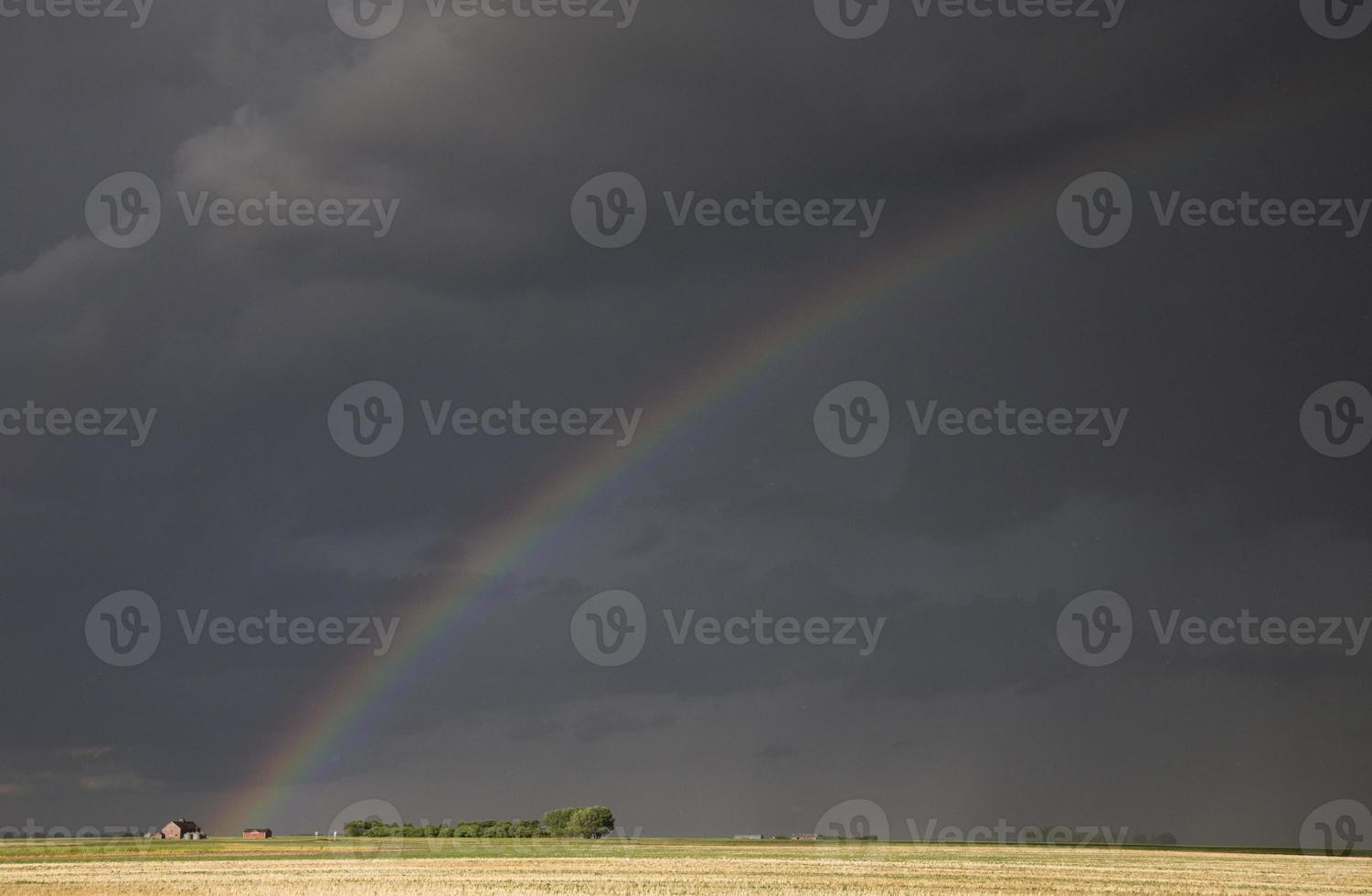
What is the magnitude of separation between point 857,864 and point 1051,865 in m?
10.8

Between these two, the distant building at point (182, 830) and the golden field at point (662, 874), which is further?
the distant building at point (182, 830)

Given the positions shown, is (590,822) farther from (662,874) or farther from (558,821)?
(662,874)

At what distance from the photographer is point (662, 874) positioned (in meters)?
59.4

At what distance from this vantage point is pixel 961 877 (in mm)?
56469

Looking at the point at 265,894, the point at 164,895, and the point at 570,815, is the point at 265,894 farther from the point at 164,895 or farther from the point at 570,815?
the point at 570,815

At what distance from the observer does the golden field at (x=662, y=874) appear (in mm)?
52188

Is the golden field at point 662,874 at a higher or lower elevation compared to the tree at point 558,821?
lower

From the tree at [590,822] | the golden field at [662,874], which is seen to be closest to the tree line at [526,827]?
the tree at [590,822]

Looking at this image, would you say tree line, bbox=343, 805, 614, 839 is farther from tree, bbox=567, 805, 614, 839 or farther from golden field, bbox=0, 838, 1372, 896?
golden field, bbox=0, 838, 1372, 896

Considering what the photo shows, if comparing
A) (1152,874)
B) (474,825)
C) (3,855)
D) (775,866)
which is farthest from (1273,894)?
(474,825)

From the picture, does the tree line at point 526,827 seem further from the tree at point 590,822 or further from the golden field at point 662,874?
the golden field at point 662,874

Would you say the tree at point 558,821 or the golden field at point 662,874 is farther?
the tree at point 558,821

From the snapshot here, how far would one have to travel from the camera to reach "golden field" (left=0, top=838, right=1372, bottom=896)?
52188mm

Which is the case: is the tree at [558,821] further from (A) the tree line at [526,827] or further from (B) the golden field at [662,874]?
(B) the golden field at [662,874]
